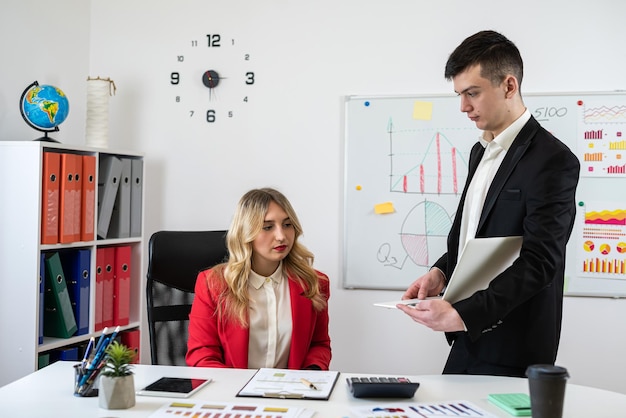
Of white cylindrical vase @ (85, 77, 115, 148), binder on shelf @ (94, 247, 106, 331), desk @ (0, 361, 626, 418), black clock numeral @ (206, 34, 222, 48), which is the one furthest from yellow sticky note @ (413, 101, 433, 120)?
desk @ (0, 361, 626, 418)

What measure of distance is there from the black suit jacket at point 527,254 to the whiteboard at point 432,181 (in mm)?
1332

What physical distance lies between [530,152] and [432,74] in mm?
1498

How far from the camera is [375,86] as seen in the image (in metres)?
3.37

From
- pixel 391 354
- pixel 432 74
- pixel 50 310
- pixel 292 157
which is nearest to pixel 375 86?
pixel 432 74

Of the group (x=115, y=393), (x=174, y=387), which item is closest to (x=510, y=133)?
(x=174, y=387)

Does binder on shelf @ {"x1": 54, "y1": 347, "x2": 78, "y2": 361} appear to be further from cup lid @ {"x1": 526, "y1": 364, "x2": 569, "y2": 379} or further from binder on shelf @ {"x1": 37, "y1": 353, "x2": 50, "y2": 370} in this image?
cup lid @ {"x1": 526, "y1": 364, "x2": 569, "y2": 379}

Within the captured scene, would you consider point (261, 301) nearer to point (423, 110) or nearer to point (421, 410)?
point (421, 410)

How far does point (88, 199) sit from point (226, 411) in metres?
1.79

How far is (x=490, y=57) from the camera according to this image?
6.41 feet

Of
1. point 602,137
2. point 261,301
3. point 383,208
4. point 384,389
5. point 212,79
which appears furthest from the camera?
point 212,79

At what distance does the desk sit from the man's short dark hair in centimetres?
85

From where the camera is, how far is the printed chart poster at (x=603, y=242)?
123 inches

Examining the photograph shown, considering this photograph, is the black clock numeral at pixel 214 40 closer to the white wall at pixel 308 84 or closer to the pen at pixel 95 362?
the white wall at pixel 308 84

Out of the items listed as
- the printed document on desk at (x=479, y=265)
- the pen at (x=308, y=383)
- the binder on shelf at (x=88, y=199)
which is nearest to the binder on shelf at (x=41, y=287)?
the binder on shelf at (x=88, y=199)
